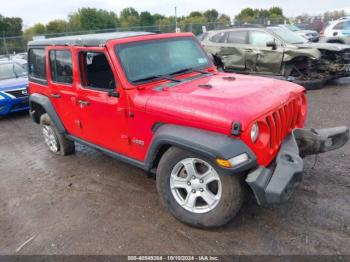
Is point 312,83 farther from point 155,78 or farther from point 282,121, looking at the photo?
point 155,78

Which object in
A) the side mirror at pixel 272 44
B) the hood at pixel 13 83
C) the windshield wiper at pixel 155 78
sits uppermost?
the side mirror at pixel 272 44

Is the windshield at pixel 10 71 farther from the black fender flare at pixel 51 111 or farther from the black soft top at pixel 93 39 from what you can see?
the black soft top at pixel 93 39

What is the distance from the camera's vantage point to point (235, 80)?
3.96m

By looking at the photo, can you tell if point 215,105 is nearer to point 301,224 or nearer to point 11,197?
point 301,224

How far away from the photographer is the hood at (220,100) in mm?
2947

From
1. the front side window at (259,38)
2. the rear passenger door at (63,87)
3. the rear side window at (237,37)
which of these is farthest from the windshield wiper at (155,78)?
the rear side window at (237,37)

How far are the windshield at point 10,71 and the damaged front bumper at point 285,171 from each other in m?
8.38

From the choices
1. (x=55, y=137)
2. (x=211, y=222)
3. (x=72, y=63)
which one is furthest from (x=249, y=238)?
(x=55, y=137)

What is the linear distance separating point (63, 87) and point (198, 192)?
8.37 feet

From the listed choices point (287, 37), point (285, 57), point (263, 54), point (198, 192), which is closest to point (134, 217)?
point (198, 192)

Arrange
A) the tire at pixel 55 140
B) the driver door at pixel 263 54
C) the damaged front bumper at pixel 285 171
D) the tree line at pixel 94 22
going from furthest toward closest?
the tree line at pixel 94 22
the driver door at pixel 263 54
the tire at pixel 55 140
the damaged front bumper at pixel 285 171

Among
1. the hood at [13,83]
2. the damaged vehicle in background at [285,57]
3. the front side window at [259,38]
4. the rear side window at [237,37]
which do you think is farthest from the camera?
the rear side window at [237,37]

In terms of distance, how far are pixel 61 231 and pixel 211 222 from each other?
5.22 feet

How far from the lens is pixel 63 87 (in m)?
4.65
